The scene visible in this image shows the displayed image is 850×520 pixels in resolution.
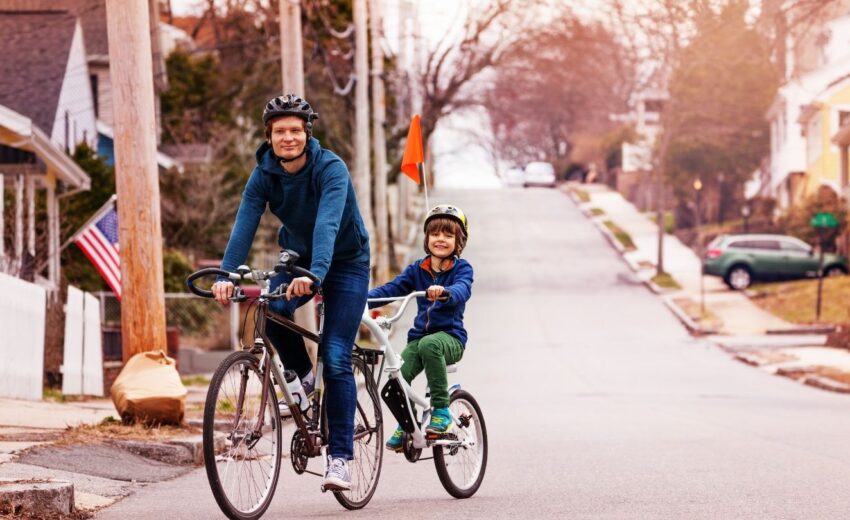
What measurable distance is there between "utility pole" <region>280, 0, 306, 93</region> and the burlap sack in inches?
504

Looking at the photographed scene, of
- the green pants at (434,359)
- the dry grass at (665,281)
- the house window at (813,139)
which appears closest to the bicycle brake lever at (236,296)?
the green pants at (434,359)

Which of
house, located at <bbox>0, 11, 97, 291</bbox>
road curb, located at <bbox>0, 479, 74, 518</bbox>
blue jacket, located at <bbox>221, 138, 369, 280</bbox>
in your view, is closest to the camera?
road curb, located at <bbox>0, 479, 74, 518</bbox>

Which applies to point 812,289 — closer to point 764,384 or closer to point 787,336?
point 787,336

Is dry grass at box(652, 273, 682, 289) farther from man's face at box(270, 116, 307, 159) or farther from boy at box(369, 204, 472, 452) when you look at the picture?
man's face at box(270, 116, 307, 159)

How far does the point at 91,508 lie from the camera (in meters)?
8.40

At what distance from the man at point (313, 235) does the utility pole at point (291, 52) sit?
17199 millimetres

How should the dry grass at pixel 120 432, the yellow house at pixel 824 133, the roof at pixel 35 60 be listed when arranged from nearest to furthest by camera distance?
1. the dry grass at pixel 120 432
2. the roof at pixel 35 60
3. the yellow house at pixel 824 133

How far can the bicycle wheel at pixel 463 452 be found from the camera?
9031 millimetres

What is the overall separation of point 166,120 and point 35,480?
41208 mm

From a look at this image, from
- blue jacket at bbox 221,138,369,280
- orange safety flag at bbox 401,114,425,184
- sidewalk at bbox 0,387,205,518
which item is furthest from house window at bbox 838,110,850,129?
blue jacket at bbox 221,138,369,280

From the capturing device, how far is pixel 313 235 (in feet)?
25.7

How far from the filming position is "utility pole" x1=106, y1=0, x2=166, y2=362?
1300cm

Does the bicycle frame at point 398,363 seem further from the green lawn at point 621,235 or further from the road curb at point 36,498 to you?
the green lawn at point 621,235

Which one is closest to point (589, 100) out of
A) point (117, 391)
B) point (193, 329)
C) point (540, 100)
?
point (540, 100)
